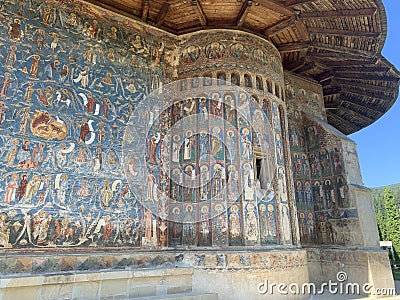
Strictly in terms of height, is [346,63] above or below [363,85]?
above

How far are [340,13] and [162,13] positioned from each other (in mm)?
4677

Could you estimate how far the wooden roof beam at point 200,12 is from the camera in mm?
7645

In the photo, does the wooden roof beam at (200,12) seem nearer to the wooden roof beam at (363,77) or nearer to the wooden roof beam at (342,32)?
the wooden roof beam at (342,32)

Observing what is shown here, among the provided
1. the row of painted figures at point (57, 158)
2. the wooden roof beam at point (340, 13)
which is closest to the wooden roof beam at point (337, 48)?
the wooden roof beam at point (340, 13)

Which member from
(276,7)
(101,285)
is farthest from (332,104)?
(101,285)

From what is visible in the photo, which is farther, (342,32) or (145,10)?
(342,32)

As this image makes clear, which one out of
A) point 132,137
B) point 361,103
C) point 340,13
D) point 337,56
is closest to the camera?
point 132,137

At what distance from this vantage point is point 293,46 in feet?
30.7

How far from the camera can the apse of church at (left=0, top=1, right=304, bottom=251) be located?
6086 mm

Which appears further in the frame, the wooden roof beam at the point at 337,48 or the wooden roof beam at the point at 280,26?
the wooden roof beam at the point at 337,48

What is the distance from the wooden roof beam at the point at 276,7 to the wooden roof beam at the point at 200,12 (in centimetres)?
145

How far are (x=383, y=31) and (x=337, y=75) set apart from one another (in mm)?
2778

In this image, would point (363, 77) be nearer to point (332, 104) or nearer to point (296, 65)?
point (332, 104)

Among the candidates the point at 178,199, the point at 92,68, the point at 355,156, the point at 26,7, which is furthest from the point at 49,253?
the point at 355,156
